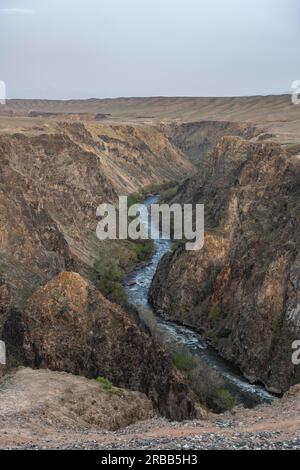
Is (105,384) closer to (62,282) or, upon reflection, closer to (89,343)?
(89,343)

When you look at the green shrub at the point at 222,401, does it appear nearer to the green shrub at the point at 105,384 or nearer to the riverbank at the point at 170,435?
the green shrub at the point at 105,384

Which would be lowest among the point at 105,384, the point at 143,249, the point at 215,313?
the point at 215,313

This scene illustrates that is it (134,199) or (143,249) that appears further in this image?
(134,199)

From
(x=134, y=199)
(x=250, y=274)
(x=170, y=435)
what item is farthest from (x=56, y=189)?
(x=170, y=435)

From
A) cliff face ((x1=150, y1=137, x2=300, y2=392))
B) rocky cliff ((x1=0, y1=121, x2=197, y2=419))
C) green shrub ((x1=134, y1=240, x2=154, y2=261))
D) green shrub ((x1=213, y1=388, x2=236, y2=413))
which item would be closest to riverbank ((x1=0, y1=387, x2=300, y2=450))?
rocky cliff ((x1=0, y1=121, x2=197, y2=419))

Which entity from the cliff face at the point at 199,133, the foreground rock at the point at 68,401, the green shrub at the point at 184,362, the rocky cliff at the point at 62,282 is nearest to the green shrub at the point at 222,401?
the green shrub at the point at 184,362

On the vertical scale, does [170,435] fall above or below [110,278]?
above
